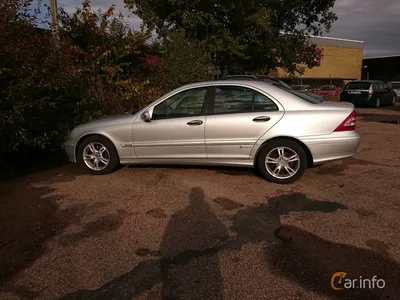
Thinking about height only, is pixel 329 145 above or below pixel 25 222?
above

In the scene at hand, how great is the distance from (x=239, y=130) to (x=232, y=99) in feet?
1.62

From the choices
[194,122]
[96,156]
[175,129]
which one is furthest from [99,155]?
[194,122]

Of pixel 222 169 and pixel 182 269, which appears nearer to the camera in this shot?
pixel 182 269

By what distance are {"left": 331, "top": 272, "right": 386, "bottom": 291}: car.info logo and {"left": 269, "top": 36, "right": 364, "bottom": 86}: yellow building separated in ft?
210

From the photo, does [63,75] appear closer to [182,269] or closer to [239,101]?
[239,101]

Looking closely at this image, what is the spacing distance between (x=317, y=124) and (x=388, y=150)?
11.2 ft

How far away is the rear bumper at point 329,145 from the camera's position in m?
5.17

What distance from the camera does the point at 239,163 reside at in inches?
214

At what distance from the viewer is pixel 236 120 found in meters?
5.27

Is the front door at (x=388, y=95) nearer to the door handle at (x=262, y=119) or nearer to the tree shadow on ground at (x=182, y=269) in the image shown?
the door handle at (x=262, y=119)

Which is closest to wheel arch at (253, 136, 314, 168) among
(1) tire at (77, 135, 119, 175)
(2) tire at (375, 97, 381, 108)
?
(1) tire at (77, 135, 119, 175)

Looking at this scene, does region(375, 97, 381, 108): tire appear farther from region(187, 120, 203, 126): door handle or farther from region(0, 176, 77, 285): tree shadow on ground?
region(0, 176, 77, 285): tree shadow on ground

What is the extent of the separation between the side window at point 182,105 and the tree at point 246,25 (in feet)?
28.0

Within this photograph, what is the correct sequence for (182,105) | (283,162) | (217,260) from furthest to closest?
(182,105), (283,162), (217,260)
